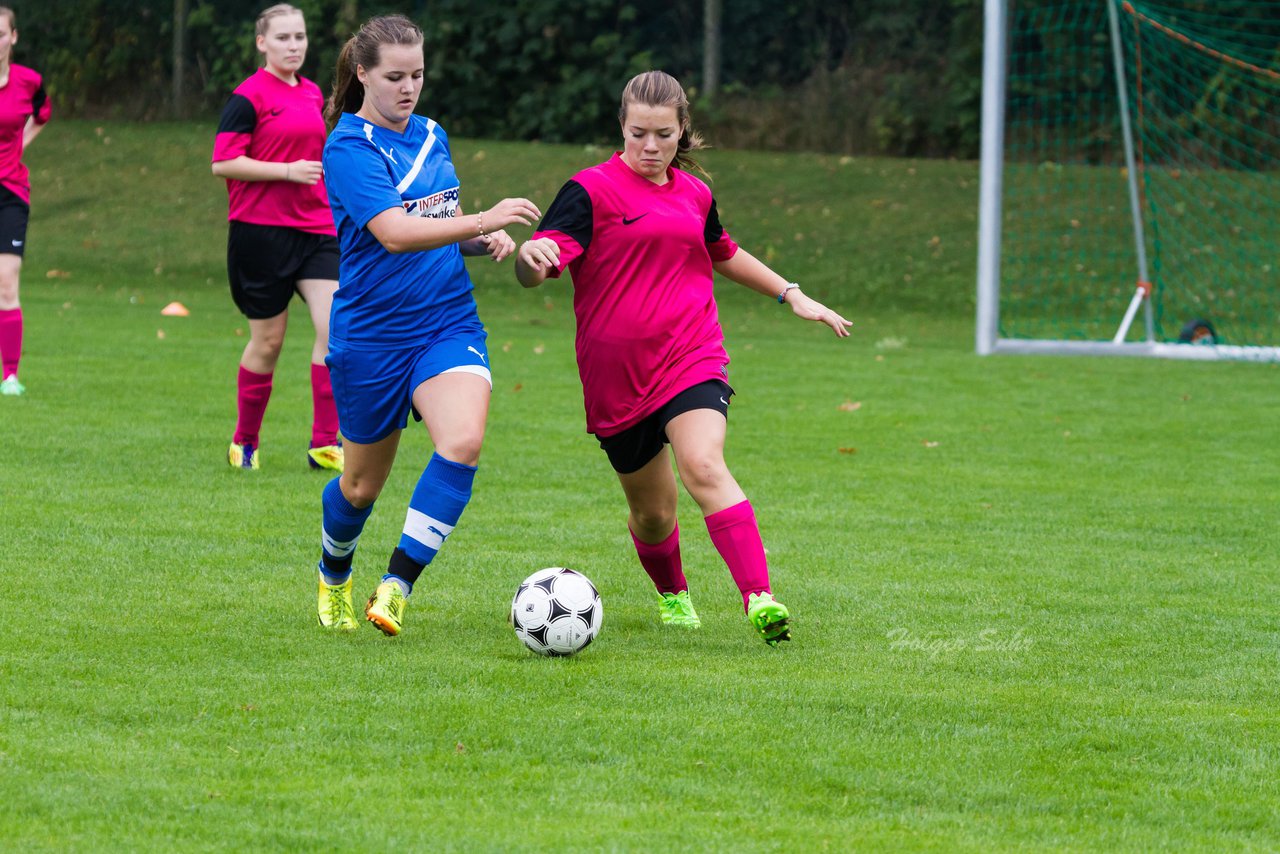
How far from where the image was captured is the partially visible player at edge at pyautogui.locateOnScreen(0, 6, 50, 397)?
10367 millimetres

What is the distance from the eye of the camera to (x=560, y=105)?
104 ft

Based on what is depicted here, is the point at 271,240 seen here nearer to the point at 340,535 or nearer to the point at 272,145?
the point at 272,145

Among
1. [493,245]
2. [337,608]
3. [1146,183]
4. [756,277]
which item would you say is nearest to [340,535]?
[337,608]

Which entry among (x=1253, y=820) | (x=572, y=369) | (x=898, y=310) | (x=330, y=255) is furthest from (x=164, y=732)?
(x=898, y=310)

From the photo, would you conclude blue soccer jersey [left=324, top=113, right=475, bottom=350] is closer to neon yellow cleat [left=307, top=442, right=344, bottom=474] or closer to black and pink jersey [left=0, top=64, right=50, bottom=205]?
neon yellow cleat [left=307, top=442, right=344, bottom=474]

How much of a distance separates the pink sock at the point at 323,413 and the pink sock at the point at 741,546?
11.9ft

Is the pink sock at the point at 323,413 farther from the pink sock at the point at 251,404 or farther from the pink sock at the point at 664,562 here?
the pink sock at the point at 664,562

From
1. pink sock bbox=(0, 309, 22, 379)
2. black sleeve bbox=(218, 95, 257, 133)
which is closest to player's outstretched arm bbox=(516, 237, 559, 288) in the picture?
black sleeve bbox=(218, 95, 257, 133)

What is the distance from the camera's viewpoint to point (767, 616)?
5043 mm

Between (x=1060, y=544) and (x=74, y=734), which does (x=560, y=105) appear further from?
(x=74, y=734)

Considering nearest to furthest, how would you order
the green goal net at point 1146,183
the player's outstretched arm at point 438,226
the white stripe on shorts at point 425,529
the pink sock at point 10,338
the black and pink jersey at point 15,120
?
the player's outstretched arm at point 438,226, the white stripe on shorts at point 425,529, the black and pink jersey at point 15,120, the pink sock at point 10,338, the green goal net at point 1146,183

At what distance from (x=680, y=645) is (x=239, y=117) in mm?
4466

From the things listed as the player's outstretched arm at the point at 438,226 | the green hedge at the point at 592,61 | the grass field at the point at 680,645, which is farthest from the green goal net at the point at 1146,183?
the player's outstretched arm at the point at 438,226

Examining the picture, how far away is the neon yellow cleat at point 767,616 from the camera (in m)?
5.04
